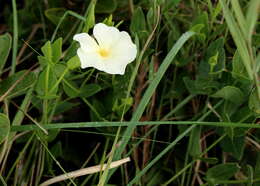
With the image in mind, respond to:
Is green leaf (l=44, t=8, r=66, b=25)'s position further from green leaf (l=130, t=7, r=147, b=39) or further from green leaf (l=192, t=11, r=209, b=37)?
green leaf (l=192, t=11, r=209, b=37)

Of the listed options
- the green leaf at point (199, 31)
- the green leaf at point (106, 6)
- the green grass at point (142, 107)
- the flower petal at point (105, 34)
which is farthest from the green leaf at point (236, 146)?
the green leaf at point (106, 6)

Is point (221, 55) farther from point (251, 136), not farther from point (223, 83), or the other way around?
point (251, 136)

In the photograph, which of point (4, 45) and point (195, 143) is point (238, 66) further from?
point (4, 45)

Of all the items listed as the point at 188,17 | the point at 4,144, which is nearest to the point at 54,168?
the point at 4,144

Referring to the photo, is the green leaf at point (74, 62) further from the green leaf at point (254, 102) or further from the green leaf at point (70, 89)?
the green leaf at point (254, 102)

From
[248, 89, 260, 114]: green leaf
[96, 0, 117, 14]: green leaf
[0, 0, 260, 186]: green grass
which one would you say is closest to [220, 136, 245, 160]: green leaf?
[0, 0, 260, 186]: green grass

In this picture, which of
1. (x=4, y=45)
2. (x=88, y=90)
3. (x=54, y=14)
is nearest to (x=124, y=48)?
(x=88, y=90)
